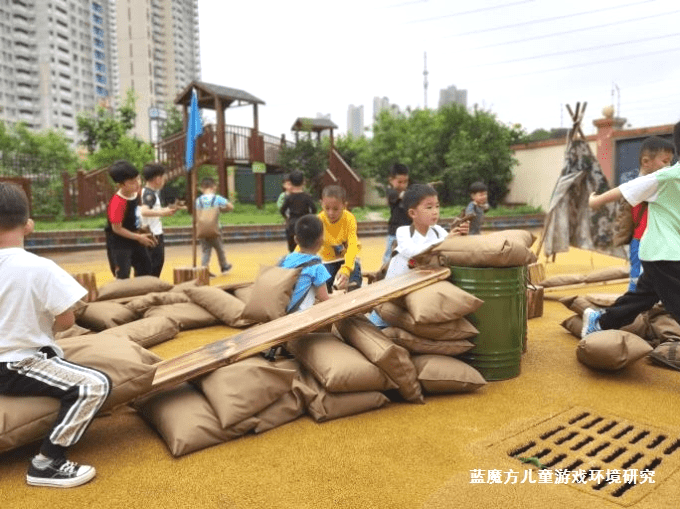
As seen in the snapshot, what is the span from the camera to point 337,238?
16.6 ft

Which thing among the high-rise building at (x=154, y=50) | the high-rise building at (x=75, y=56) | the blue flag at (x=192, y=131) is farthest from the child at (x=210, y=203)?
the high-rise building at (x=75, y=56)

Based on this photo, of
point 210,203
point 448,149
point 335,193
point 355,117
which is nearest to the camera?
point 335,193

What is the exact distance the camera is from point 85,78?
300 feet

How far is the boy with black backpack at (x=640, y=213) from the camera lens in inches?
169

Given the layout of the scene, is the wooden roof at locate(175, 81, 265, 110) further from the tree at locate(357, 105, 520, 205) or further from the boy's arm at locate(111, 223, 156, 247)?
the boy's arm at locate(111, 223, 156, 247)

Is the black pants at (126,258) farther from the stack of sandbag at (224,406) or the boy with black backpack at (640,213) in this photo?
the boy with black backpack at (640,213)

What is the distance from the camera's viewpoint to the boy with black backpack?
169 inches

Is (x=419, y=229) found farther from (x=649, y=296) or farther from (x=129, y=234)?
(x=129, y=234)

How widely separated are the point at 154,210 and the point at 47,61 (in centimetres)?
9119

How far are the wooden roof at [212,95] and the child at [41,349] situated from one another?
1744 centimetres

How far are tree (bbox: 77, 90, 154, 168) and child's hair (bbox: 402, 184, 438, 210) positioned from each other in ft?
56.6

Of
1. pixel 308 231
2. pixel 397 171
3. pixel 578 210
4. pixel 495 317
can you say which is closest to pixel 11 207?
pixel 308 231

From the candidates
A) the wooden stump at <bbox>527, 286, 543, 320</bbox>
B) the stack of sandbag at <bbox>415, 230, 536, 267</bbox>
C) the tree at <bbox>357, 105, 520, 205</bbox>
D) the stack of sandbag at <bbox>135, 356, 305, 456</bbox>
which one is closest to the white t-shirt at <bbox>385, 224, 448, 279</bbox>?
the stack of sandbag at <bbox>415, 230, 536, 267</bbox>

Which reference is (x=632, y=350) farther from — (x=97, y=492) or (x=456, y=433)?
(x=97, y=492)
